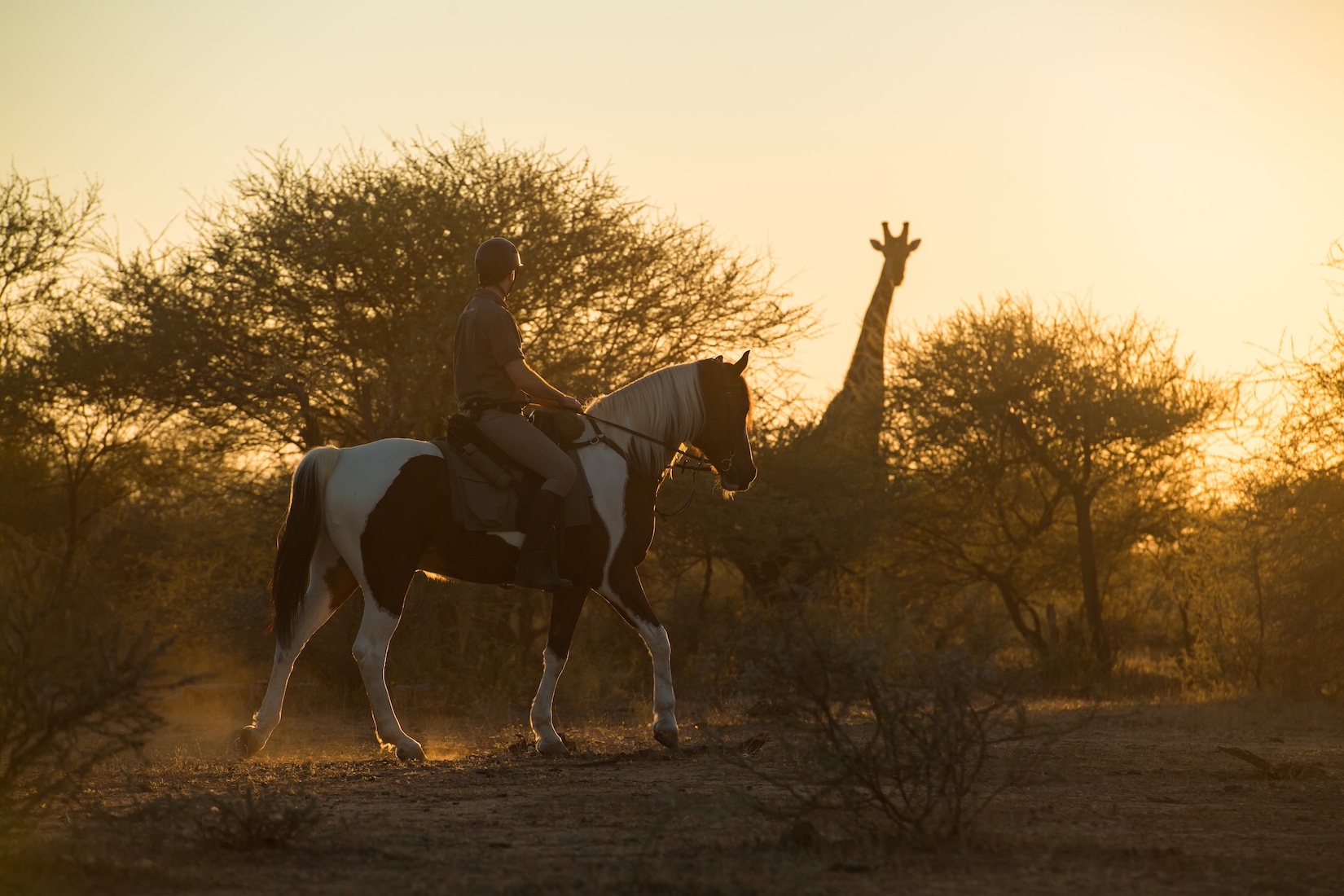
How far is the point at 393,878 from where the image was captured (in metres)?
4.39

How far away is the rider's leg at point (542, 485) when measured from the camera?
8000mm

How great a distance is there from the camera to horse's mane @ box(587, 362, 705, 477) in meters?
8.60

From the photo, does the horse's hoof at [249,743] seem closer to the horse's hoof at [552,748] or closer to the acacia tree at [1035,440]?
the horse's hoof at [552,748]

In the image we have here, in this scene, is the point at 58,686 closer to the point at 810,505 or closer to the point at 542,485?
the point at 542,485

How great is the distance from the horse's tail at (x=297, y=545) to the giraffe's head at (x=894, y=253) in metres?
20.1

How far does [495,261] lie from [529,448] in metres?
1.24

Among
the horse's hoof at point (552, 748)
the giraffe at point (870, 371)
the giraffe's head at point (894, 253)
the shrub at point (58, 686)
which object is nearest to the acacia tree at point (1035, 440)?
the giraffe at point (870, 371)

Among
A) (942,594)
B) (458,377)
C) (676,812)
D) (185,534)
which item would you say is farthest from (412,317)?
(676,812)

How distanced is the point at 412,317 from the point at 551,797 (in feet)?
31.8

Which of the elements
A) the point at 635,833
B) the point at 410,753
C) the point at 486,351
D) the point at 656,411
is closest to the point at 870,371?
the point at 656,411

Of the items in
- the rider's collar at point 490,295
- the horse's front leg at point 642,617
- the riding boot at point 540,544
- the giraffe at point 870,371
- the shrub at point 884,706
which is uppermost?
the giraffe at point 870,371

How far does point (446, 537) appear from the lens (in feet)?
26.6

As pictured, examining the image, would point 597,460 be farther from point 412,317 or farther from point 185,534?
point 185,534

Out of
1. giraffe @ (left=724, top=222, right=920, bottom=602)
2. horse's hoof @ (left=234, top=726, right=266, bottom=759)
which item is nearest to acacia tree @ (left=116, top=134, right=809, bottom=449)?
giraffe @ (left=724, top=222, right=920, bottom=602)
